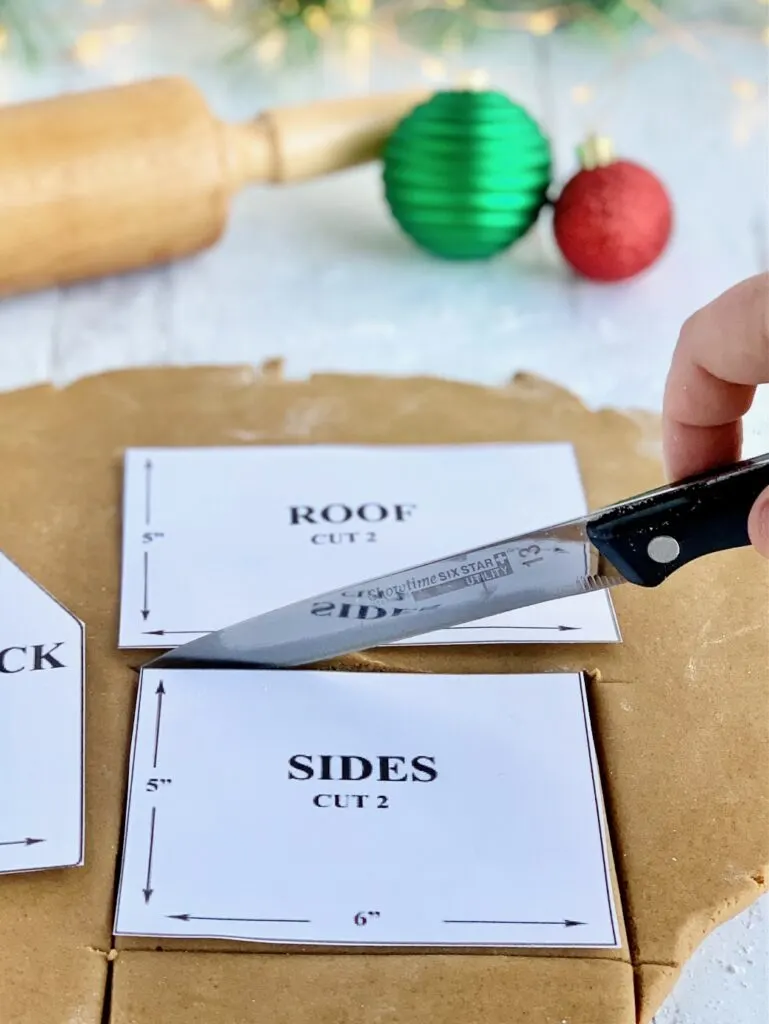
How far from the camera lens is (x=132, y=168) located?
3.25 ft

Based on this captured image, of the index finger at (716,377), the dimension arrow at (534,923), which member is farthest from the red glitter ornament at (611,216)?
the dimension arrow at (534,923)

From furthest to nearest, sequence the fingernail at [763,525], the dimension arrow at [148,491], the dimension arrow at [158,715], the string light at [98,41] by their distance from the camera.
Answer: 1. the string light at [98,41]
2. the dimension arrow at [148,491]
3. the dimension arrow at [158,715]
4. the fingernail at [763,525]

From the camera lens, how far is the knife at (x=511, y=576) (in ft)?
2.02

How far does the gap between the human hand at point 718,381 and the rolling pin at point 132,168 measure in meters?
0.51

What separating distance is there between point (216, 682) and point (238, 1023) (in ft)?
0.66

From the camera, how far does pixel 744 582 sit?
31.5 inches

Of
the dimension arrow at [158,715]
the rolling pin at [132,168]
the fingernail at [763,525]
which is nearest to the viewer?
the fingernail at [763,525]

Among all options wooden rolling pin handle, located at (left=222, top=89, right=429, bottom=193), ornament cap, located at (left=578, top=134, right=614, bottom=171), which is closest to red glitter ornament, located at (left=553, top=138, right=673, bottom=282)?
ornament cap, located at (left=578, top=134, right=614, bottom=171)

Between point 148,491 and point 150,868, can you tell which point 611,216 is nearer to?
point 148,491

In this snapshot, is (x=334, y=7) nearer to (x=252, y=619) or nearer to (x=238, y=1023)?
(x=252, y=619)

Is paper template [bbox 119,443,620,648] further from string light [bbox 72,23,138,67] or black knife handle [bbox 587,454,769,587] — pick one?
string light [bbox 72,23,138,67]

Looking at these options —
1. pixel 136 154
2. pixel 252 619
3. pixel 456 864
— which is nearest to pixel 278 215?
pixel 136 154

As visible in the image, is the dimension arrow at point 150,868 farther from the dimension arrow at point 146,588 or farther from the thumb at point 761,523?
the thumb at point 761,523

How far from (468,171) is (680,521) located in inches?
18.9
